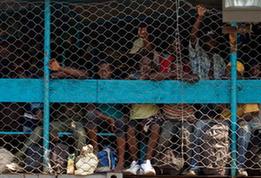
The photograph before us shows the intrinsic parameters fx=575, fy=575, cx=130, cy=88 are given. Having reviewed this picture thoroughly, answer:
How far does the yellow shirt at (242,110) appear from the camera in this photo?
4.91 meters

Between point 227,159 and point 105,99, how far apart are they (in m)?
1.15

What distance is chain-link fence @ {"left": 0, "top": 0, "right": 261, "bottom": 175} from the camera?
16.0 ft

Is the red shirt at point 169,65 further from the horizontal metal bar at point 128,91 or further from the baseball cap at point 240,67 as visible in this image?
the baseball cap at point 240,67

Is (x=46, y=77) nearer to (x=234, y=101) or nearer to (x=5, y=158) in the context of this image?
(x=5, y=158)

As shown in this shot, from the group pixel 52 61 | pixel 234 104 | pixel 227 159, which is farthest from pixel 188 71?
pixel 52 61

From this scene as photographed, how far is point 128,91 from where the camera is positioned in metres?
4.92

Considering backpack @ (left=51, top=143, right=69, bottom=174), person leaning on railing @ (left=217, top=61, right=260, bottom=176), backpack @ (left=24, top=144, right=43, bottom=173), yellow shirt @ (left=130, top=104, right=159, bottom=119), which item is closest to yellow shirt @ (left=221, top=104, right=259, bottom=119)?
person leaning on railing @ (left=217, top=61, right=260, bottom=176)

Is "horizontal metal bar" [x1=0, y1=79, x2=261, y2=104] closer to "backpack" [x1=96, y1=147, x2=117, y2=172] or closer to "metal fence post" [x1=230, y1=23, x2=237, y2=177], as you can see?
"metal fence post" [x1=230, y1=23, x2=237, y2=177]

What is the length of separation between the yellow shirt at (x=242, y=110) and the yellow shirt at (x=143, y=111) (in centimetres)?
59

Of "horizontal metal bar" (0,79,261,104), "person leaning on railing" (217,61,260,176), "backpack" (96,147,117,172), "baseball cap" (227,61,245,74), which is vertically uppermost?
"baseball cap" (227,61,245,74)

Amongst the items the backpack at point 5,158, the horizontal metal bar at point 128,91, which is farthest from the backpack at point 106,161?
the backpack at point 5,158

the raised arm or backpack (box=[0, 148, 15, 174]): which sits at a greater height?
the raised arm

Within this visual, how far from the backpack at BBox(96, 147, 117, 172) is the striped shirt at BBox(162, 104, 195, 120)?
59 cm

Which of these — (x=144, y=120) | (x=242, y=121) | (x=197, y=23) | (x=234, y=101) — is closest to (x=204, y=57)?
(x=197, y=23)
